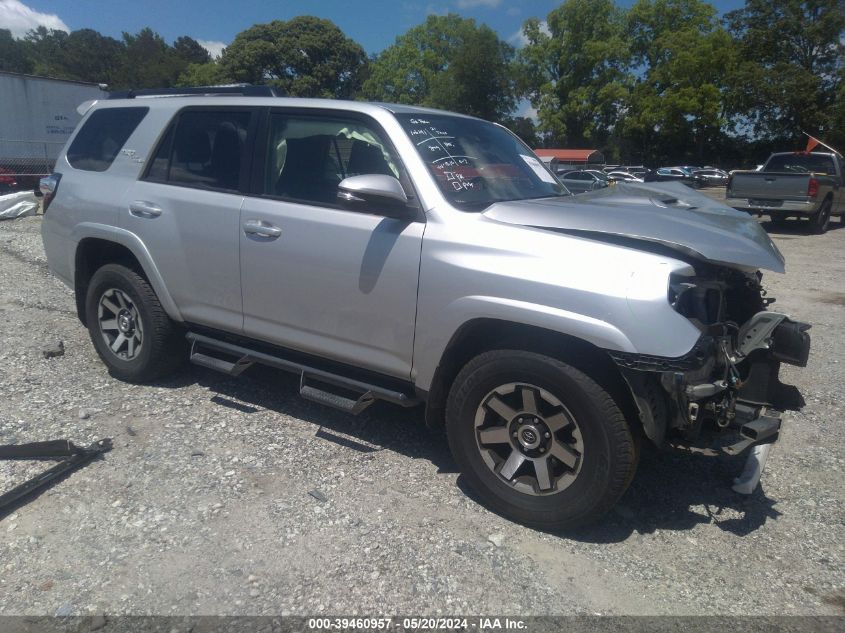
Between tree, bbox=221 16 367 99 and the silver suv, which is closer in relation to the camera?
the silver suv

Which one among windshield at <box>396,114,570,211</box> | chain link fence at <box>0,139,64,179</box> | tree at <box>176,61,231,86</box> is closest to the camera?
windshield at <box>396,114,570,211</box>

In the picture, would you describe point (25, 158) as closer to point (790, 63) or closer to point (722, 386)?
point (722, 386)

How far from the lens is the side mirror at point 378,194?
3.28 metres

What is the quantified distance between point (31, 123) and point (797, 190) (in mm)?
21117

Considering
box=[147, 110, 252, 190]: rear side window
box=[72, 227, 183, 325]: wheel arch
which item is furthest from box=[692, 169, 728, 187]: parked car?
box=[72, 227, 183, 325]: wheel arch

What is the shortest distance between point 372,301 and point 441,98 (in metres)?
47.0

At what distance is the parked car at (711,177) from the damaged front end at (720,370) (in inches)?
1519

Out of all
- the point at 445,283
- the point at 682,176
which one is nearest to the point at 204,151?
the point at 445,283

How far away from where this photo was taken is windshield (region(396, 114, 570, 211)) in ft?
11.9

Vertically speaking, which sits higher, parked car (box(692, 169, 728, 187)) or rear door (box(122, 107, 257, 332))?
rear door (box(122, 107, 257, 332))

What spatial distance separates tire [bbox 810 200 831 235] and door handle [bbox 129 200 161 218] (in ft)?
51.0

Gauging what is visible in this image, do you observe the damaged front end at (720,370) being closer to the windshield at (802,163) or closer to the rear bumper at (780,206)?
the rear bumper at (780,206)

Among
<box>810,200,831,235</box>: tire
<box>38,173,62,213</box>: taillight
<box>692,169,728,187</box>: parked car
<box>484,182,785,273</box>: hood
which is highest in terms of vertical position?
<box>484,182,785,273</box>: hood

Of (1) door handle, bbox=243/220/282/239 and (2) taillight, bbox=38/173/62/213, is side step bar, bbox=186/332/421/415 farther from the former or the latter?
(2) taillight, bbox=38/173/62/213
